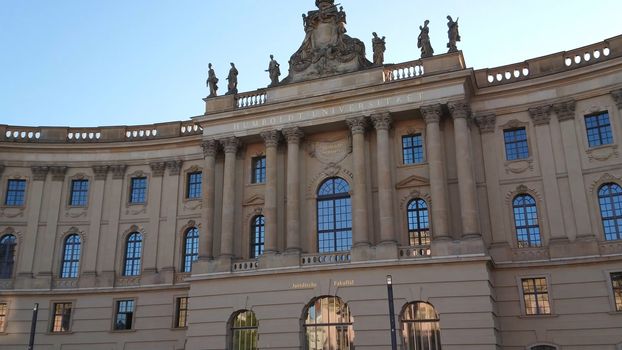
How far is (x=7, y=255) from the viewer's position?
135 feet

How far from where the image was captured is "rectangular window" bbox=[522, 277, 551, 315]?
31.5 m

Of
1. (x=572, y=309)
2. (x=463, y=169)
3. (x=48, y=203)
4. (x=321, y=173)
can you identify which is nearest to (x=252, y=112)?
(x=321, y=173)

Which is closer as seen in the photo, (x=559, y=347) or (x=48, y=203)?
(x=559, y=347)

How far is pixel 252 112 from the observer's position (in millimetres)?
37281

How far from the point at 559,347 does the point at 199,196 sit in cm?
2312

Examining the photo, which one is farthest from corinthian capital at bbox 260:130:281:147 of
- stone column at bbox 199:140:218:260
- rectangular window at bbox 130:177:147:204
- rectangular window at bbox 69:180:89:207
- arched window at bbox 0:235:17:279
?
arched window at bbox 0:235:17:279

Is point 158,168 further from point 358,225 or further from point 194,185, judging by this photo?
point 358,225

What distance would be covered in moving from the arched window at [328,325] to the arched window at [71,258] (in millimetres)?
17404

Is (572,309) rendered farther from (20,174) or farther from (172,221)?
(20,174)

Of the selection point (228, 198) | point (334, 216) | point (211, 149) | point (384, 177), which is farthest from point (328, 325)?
point (211, 149)

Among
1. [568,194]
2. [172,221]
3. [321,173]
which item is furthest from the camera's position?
[172,221]

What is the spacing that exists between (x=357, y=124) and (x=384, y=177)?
3.58 m

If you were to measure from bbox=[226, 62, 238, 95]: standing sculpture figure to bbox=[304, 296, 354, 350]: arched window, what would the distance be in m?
14.5

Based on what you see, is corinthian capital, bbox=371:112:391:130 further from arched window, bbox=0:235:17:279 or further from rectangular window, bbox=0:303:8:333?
rectangular window, bbox=0:303:8:333
